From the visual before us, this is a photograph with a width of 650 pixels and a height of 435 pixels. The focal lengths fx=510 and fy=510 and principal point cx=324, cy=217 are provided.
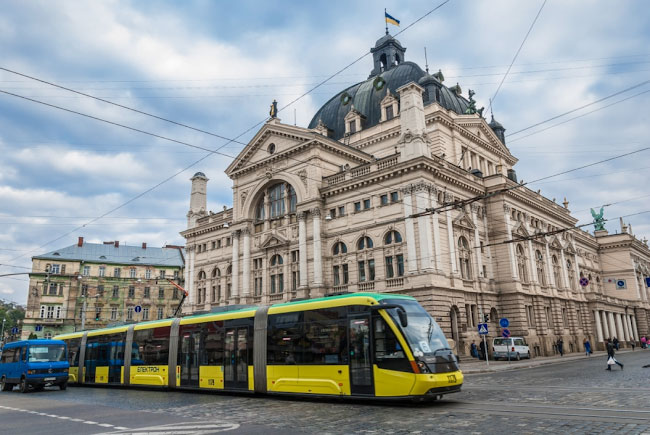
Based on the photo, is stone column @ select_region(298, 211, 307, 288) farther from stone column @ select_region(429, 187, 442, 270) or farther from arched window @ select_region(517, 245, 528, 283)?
arched window @ select_region(517, 245, 528, 283)

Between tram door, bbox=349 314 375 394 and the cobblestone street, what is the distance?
0.58 m

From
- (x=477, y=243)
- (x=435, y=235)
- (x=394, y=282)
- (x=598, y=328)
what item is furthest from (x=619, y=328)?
(x=394, y=282)

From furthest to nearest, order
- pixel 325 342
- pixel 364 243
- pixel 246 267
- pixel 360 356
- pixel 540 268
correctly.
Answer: pixel 540 268, pixel 246 267, pixel 364 243, pixel 325 342, pixel 360 356

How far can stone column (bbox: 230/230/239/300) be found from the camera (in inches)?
1956

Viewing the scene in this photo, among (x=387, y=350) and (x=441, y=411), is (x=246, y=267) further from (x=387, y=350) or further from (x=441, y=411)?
(x=441, y=411)

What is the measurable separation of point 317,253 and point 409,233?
28.7ft

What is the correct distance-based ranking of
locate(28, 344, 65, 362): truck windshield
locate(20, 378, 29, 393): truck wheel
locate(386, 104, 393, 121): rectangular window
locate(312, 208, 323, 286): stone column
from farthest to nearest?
locate(386, 104, 393, 121): rectangular window < locate(312, 208, 323, 286): stone column < locate(28, 344, 65, 362): truck windshield < locate(20, 378, 29, 393): truck wheel

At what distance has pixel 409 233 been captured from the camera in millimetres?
37469

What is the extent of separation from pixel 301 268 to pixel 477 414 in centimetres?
3196

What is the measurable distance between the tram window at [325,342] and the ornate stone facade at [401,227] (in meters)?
18.4

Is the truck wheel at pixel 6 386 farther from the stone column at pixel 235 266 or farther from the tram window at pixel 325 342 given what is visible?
the stone column at pixel 235 266

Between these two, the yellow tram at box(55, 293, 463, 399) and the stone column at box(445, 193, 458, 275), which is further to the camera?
the stone column at box(445, 193, 458, 275)

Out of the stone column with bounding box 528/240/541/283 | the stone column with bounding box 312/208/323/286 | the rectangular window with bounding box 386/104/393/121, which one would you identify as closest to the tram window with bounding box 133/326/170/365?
the stone column with bounding box 312/208/323/286

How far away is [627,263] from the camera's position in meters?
71.2
